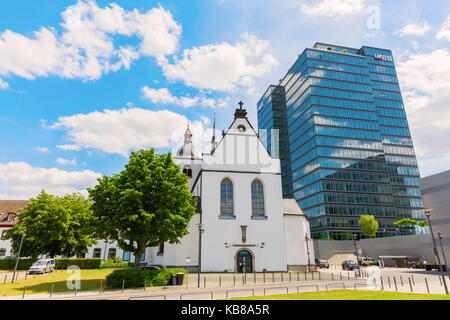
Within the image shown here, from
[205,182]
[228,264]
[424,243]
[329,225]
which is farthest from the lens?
[329,225]

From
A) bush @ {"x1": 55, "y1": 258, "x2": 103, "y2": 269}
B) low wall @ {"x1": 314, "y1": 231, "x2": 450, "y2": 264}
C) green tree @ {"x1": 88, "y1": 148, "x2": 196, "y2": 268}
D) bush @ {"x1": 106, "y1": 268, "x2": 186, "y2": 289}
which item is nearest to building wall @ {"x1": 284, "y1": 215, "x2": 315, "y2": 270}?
green tree @ {"x1": 88, "y1": 148, "x2": 196, "y2": 268}

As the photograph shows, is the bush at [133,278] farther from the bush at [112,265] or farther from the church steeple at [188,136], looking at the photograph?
the church steeple at [188,136]

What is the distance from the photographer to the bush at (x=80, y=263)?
40312 mm

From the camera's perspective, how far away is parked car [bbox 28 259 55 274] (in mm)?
33156

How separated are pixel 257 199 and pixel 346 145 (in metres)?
67.0

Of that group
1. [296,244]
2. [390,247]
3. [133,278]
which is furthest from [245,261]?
[390,247]

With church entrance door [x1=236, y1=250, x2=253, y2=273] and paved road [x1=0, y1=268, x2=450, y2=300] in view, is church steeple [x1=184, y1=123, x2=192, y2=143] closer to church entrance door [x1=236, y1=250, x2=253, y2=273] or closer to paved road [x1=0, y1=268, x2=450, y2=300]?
church entrance door [x1=236, y1=250, x2=253, y2=273]

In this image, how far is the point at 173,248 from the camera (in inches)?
1416

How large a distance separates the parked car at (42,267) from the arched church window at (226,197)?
2383 cm

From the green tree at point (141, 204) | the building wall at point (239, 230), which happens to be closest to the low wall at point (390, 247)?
the building wall at point (239, 230)

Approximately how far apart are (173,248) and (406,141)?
4369 inches

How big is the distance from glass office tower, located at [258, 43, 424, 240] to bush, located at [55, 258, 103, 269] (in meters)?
67.0

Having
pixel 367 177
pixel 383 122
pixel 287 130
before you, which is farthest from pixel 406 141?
pixel 287 130
